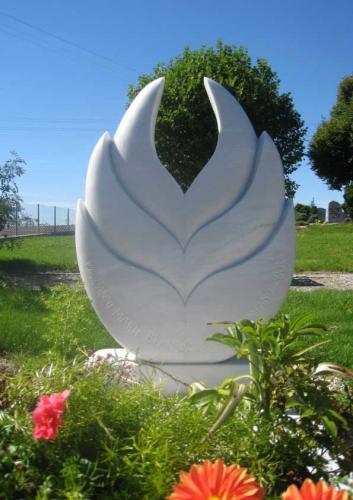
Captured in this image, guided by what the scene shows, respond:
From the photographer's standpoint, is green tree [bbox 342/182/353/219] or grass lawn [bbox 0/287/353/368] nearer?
grass lawn [bbox 0/287/353/368]

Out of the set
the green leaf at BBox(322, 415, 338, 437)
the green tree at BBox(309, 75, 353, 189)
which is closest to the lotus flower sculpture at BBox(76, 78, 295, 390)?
the green leaf at BBox(322, 415, 338, 437)

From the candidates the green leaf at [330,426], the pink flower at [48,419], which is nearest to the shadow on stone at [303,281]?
the green leaf at [330,426]

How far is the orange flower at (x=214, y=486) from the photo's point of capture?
138cm

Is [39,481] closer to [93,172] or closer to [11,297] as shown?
[93,172]

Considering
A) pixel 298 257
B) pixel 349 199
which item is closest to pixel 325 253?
pixel 298 257

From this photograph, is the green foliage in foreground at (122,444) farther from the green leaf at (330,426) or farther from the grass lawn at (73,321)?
the grass lawn at (73,321)

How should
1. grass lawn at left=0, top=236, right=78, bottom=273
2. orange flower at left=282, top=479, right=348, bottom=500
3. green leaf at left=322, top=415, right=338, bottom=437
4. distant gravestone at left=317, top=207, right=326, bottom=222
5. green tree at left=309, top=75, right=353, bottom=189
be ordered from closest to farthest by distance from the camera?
orange flower at left=282, top=479, right=348, bottom=500, green leaf at left=322, top=415, right=338, bottom=437, grass lawn at left=0, top=236, right=78, bottom=273, green tree at left=309, top=75, right=353, bottom=189, distant gravestone at left=317, top=207, right=326, bottom=222

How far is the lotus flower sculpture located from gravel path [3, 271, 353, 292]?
6212 millimetres

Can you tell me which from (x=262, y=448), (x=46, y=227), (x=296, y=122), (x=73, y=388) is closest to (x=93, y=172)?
(x=73, y=388)

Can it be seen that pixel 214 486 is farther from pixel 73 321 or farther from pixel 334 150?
pixel 334 150

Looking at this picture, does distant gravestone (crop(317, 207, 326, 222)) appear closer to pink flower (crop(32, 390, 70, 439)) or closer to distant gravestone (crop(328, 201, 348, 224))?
distant gravestone (crop(328, 201, 348, 224))

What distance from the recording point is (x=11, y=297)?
7742mm

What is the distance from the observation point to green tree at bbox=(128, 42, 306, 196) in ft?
34.1

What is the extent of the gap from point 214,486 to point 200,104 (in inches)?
376
